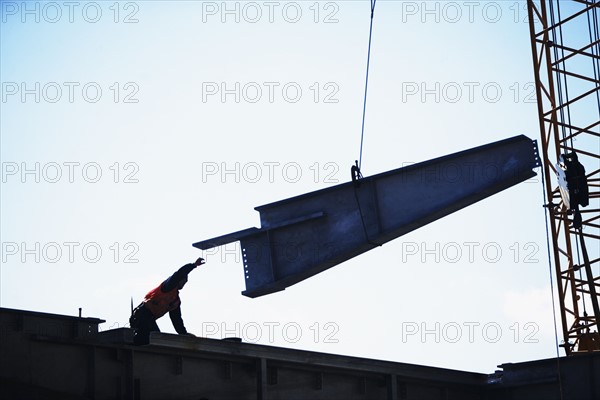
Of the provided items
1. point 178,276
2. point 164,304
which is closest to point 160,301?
point 164,304

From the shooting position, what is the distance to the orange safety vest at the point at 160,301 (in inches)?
698

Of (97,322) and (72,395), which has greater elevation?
(97,322)

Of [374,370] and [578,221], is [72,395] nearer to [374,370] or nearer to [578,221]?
[374,370]

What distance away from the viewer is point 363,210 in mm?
17531

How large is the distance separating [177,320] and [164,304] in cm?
48

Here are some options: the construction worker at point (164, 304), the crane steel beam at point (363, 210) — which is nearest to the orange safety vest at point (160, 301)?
the construction worker at point (164, 304)

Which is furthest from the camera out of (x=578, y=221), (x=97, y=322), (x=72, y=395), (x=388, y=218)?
(x=578, y=221)

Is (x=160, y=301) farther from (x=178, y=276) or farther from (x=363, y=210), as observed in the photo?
(x=363, y=210)

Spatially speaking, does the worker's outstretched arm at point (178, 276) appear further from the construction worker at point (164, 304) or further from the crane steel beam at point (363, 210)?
the crane steel beam at point (363, 210)

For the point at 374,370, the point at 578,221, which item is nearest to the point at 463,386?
the point at 374,370

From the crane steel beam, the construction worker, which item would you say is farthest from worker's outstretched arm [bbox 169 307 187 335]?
the crane steel beam

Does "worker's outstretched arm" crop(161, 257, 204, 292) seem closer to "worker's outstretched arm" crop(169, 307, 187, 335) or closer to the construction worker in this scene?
the construction worker

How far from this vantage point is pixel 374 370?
58.2ft

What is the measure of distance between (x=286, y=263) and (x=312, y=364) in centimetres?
175
